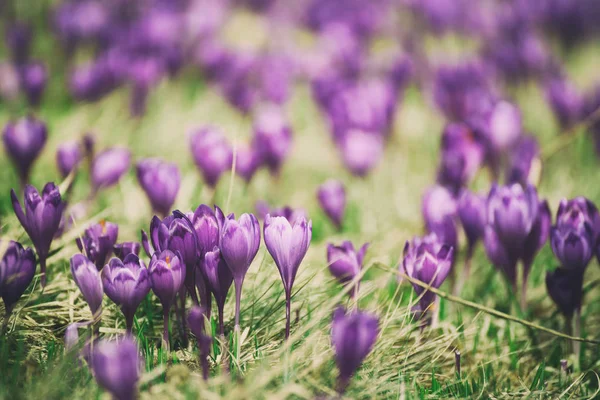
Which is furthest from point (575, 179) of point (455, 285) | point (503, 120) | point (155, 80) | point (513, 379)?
point (155, 80)

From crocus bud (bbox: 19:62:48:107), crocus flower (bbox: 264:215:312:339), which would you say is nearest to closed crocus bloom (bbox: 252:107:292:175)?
crocus bud (bbox: 19:62:48:107)

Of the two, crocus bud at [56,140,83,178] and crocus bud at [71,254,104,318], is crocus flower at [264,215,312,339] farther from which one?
crocus bud at [56,140,83,178]

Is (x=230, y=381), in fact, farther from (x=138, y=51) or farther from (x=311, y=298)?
(x=138, y=51)

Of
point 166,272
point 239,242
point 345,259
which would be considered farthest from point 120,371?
point 345,259

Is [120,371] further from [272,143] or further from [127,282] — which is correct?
[272,143]

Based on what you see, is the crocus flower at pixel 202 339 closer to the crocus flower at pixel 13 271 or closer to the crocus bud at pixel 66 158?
the crocus flower at pixel 13 271

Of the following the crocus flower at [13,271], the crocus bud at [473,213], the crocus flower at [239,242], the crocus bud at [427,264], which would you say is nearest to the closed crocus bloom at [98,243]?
the crocus flower at [13,271]
